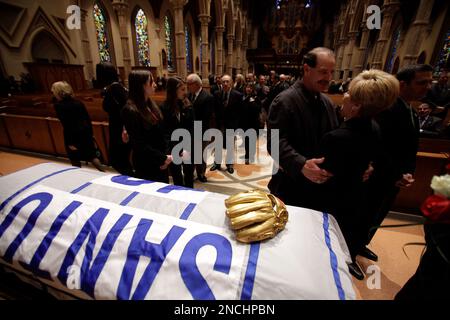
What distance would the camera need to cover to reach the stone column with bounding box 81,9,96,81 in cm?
1105

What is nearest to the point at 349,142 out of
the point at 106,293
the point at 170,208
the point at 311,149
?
the point at 311,149

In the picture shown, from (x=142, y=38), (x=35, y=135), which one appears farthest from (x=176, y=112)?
(x=142, y=38)

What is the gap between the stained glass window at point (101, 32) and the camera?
1208cm

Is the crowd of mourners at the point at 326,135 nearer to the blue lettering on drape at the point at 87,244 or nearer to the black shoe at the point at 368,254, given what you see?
the black shoe at the point at 368,254

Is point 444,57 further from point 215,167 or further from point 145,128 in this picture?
point 145,128

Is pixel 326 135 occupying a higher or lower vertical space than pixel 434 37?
lower

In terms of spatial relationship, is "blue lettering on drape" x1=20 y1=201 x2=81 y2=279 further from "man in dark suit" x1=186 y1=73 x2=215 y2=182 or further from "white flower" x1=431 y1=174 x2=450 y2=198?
"man in dark suit" x1=186 y1=73 x2=215 y2=182

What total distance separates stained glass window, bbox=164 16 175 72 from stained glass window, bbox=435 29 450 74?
16.5 m

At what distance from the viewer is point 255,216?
109 cm

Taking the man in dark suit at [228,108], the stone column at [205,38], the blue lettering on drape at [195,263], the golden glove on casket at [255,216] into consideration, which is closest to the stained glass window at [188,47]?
the stone column at [205,38]

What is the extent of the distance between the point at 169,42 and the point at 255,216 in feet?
60.3

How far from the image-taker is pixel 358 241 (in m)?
1.92
